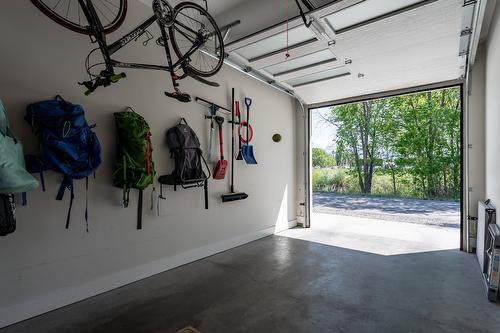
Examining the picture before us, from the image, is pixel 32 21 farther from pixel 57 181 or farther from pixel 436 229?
pixel 436 229

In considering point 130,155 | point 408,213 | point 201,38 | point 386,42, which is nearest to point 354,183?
point 408,213

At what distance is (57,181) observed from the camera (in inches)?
85.4

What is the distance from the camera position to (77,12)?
228 cm

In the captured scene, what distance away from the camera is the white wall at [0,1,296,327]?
6.46 ft

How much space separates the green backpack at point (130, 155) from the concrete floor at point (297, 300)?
1012 mm

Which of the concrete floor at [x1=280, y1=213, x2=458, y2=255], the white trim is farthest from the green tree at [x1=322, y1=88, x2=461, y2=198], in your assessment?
the white trim

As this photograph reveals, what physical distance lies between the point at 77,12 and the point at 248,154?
8.57 ft

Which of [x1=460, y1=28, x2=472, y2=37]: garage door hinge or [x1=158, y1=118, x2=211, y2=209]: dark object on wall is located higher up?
[x1=460, y1=28, x2=472, y2=37]: garage door hinge

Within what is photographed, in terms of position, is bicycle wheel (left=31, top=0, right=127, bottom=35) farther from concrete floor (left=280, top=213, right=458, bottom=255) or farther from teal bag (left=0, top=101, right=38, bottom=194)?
concrete floor (left=280, top=213, right=458, bottom=255)

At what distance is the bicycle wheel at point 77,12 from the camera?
1.66 meters

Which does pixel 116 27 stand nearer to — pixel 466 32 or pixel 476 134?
pixel 466 32

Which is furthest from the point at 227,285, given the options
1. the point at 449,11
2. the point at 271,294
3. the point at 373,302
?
the point at 449,11

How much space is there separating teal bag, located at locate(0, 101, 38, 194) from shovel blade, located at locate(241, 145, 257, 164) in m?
2.62

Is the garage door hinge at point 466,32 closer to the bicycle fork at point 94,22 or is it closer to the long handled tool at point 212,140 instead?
the long handled tool at point 212,140
